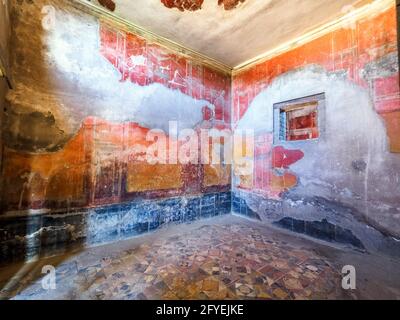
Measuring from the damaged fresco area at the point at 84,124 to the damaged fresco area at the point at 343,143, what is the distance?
180 centimetres

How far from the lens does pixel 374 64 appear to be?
261 cm

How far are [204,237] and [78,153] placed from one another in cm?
234

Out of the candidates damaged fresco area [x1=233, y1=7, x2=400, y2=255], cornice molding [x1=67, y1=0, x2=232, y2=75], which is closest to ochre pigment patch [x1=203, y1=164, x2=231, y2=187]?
damaged fresco area [x1=233, y1=7, x2=400, y2=255]

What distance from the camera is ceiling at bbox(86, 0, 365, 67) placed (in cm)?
271

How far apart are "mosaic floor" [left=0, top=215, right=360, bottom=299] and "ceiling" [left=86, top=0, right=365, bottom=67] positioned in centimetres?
359

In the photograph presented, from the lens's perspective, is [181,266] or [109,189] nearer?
[181,266]

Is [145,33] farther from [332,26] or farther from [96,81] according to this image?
[332,26]

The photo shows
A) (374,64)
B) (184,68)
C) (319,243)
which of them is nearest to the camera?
(374,64)

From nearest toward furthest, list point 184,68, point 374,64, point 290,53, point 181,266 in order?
point 181,266
point 374,64
point 290,53
point 184,68

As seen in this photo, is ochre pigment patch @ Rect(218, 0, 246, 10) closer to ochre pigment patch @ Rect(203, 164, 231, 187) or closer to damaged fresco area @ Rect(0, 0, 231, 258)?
damaged fresco area @ Rect(0, 0, 231, 258)

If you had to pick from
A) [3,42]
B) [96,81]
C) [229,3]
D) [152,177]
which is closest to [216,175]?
[152,177]

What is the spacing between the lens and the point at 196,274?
2025 mm

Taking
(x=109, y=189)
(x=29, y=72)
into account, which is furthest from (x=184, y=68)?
(x=109, y=189)

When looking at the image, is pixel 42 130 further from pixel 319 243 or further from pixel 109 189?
pixel 319 243
